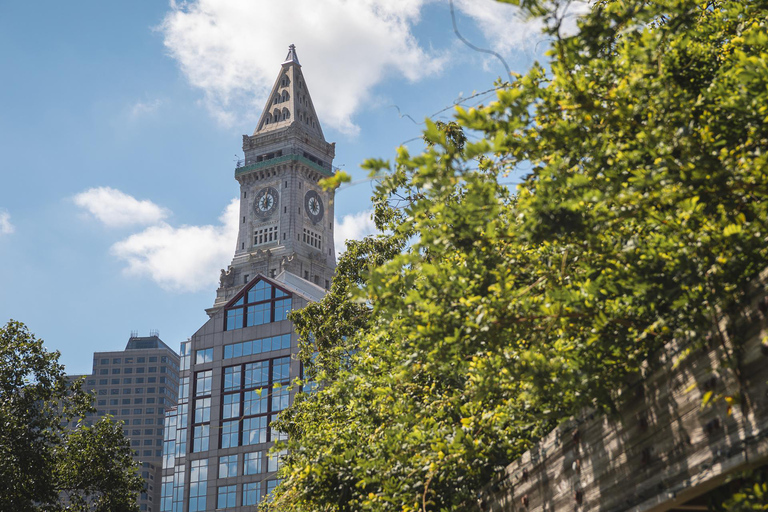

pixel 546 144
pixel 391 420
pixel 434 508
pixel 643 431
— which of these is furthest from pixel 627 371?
pixel 391 420

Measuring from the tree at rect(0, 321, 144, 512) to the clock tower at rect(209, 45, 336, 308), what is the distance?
97019mm

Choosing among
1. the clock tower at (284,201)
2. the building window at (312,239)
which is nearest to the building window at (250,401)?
the clock tower at (284,201)

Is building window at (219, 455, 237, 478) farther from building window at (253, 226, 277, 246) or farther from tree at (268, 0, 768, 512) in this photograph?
building window at (253, 226, 277, 246)

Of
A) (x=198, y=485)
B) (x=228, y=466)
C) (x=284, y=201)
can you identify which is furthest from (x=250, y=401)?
(x=284, y=201)

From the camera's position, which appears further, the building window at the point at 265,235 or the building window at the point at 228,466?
the building window at the point at 265,235

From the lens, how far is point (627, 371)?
278 inches

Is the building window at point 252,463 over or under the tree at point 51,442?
over

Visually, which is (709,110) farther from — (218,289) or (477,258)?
(218,289)

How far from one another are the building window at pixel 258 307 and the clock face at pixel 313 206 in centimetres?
6045

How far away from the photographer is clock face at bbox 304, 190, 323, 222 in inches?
5177

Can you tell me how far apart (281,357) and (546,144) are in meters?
61.8

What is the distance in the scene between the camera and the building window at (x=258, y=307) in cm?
6894

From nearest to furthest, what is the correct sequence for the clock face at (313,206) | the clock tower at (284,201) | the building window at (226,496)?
the building window at (226,496) → the clock tower at (284,201) → the clock face at (313,206)

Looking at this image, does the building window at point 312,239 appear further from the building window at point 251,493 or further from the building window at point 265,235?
the building window at point 251,493
